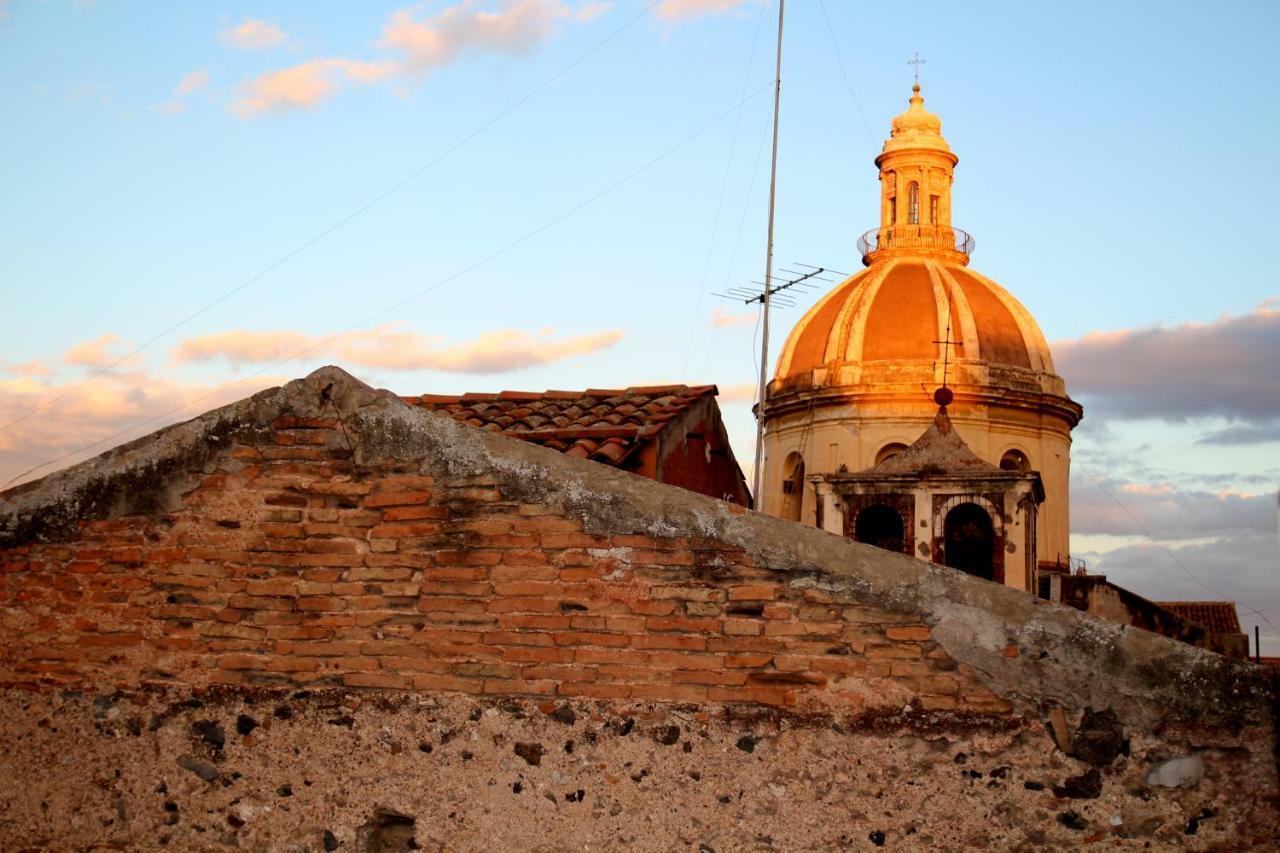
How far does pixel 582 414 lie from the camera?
36.4 ft

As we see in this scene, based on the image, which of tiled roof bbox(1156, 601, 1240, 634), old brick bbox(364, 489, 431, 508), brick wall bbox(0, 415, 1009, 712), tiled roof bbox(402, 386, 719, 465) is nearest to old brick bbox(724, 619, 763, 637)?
brick wall bbox(0, 415, 1009, 712)

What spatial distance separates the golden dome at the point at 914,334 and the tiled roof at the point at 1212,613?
238 inches

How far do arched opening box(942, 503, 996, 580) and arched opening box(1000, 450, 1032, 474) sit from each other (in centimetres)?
1440

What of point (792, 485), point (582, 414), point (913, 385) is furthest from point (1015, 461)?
point (582, 414)

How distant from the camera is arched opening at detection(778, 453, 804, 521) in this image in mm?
31859

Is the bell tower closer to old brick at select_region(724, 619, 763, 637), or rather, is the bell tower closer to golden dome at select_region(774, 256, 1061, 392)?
golden dome at select_region(774, 256, 1061, 392)

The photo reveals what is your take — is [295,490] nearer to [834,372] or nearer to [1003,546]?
[1003,546]

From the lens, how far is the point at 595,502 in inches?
235

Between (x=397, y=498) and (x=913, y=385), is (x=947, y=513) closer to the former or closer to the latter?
(x=397, y=498)

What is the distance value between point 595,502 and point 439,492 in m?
0.71

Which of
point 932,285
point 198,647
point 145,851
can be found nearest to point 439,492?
point 198,647

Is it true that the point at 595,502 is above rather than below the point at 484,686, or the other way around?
above

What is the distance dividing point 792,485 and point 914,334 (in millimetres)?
4518

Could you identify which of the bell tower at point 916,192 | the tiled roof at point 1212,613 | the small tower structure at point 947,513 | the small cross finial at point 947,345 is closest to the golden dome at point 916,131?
the bell tower at point 916,192
